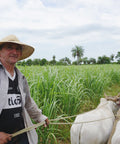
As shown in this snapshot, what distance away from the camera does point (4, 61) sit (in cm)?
145

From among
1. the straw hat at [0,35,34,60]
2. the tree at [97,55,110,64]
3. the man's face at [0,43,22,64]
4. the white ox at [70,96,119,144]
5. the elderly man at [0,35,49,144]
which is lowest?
the white ox at [70,96,119,144]

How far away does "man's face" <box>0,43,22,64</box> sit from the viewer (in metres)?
1.44

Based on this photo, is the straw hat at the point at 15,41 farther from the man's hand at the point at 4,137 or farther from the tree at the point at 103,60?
the tree at the point at 103,60

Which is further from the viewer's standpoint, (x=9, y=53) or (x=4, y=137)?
(x=9, y=53)

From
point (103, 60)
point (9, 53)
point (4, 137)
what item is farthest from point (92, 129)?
point (103, 60)

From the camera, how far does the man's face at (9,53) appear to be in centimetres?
144

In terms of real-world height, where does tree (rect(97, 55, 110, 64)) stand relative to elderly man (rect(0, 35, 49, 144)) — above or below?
above

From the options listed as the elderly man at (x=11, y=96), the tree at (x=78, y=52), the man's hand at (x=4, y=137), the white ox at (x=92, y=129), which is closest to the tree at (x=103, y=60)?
the tree at (x=78, y=52)

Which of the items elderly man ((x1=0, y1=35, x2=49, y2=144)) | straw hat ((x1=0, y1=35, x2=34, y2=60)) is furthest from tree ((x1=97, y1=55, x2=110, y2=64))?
elderly man ((x1=0, y1=35, x2=49, y2=144))

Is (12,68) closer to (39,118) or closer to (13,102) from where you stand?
(13,102)

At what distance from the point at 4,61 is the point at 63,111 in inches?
77.3

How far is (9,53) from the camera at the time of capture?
145cm

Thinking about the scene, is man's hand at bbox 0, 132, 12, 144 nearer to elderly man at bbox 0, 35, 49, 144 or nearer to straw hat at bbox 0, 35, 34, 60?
elderly man at bbox 0, 35, 49, 144

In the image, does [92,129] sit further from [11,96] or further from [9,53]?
[9,53]
